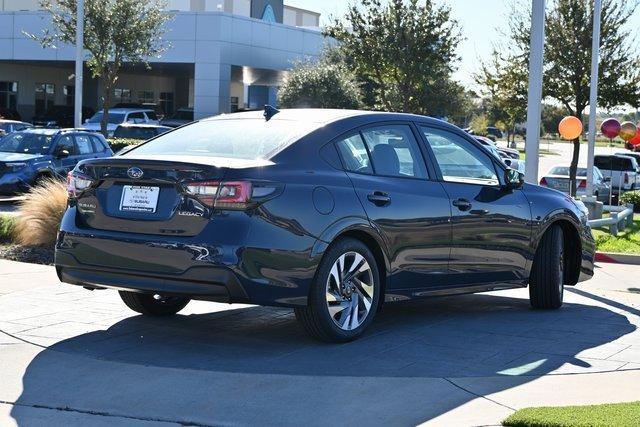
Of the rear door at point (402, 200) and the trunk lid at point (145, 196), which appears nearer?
the trunk lid at point (145, 196)

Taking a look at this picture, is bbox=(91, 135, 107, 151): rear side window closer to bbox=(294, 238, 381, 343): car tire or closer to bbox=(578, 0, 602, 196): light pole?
bbox=(578, 0, 602, 196): light pole

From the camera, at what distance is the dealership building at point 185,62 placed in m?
49.3

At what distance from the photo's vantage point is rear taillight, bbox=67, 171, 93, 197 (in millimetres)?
7117

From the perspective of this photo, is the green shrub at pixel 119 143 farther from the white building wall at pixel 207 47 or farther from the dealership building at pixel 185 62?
the white building wall at pixel 207 47

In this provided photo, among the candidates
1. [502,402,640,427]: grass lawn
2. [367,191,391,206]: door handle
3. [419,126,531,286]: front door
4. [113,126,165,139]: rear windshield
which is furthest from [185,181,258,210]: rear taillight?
[113,126,165,139]: rear windshield

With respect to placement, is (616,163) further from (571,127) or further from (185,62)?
(185,62)

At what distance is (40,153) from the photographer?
66.5 feet

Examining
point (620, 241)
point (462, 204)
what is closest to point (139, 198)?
point (462, 204)

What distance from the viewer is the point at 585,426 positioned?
5176 mm

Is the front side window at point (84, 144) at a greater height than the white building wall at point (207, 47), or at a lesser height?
lesser

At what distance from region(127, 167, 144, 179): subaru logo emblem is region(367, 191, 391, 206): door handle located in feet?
5.09

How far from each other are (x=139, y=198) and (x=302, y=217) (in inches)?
41.6

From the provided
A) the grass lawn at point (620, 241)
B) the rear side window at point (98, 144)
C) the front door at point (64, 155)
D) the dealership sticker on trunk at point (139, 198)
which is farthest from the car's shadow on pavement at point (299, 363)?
the rear side window at point (98, 144)

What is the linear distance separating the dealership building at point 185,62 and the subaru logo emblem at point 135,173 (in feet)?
123
